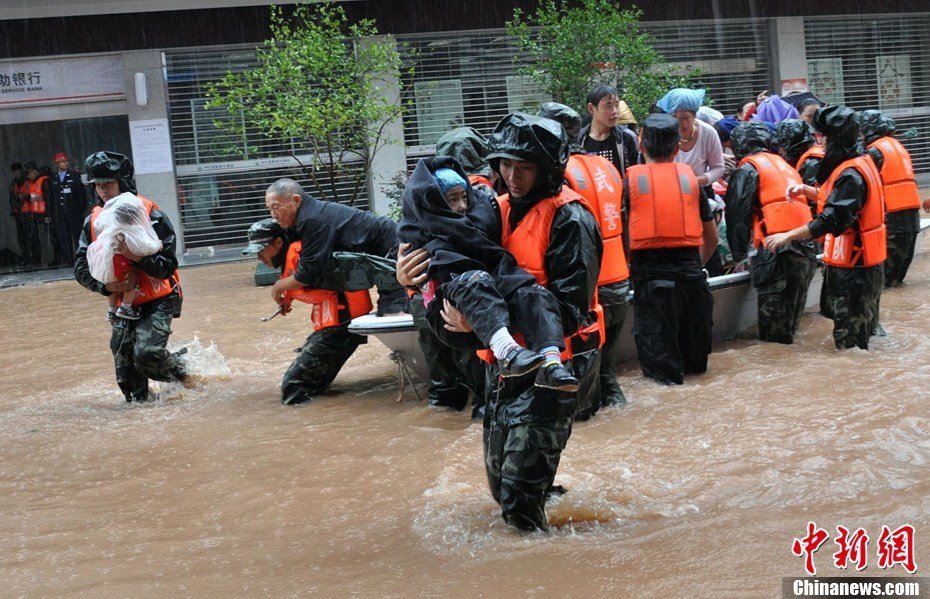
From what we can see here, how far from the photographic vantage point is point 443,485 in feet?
18.2

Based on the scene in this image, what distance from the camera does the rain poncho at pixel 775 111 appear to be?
35.5 ft

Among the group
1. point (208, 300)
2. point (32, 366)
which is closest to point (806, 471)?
point (32, 366)

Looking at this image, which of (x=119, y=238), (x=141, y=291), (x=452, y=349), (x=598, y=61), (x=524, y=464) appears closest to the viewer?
(x=524, y=464)

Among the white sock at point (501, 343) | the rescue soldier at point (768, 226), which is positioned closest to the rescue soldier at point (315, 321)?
the rescue soldier at point (768, 226)

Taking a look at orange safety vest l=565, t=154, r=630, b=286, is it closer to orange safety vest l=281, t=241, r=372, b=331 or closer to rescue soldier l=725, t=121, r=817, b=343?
rescue soldier l=725, t=121, r=817, b=343

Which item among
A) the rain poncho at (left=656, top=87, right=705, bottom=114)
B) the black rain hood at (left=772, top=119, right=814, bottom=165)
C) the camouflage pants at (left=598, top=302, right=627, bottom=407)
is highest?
the rain poncho at (left=656, top=87, right=705, bottom=114)

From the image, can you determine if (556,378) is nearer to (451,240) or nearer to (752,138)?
(451,240)

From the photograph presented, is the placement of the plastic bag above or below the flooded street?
above

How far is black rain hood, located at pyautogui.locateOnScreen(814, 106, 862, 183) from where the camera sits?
7.20 meters

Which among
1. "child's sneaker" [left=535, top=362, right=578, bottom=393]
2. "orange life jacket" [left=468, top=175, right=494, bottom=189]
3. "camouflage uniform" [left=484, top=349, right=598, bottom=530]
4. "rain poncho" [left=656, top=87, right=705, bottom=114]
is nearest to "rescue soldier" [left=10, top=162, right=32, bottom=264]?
"rain poncho" [left=656, top=87, right=705, bottom=114]

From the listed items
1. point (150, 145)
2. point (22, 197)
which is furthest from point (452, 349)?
point (22, 197)

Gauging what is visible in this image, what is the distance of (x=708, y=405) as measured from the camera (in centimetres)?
671

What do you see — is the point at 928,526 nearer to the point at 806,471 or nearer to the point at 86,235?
the point at 806,471

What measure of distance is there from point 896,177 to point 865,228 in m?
2.68
